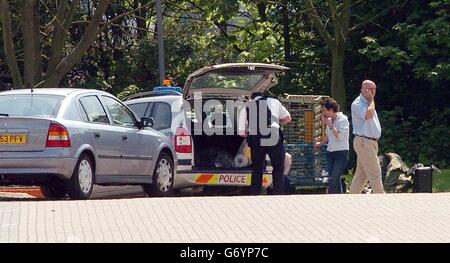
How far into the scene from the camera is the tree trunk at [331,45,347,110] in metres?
30.0

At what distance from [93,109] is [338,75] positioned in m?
15.5

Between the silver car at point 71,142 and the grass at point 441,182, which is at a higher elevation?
the silver car at point 71,142

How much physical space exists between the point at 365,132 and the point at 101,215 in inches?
193

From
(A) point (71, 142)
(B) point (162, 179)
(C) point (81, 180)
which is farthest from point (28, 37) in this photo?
(A) point (71, 142)

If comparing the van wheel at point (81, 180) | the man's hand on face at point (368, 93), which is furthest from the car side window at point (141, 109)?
the man's hand on face at point (368, 93)

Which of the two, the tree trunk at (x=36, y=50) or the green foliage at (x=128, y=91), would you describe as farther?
the green foliage at (x=128, y=91)

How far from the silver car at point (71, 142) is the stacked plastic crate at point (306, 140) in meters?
4.52

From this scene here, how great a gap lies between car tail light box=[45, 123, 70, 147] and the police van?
Result: 3.66m

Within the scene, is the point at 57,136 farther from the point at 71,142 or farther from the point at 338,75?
the point at 338,75

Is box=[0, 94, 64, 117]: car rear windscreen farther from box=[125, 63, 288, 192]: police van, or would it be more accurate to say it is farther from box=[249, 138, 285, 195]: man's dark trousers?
box=[125, 63, 288, 192]: police van

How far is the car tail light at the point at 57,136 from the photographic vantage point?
1407cm

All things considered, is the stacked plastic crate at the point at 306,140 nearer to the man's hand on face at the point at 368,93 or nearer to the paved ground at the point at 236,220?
the man's hand on face at the point at 368,93

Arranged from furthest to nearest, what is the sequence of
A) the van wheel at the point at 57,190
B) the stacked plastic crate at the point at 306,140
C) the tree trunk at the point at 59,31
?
1. the tree trunk at the point at 59,31
2. the stacked plastic crate at the point at 306,140
3. the van wheel at the point at 57,190

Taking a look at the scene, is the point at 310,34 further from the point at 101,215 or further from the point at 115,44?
the point at 101,215
